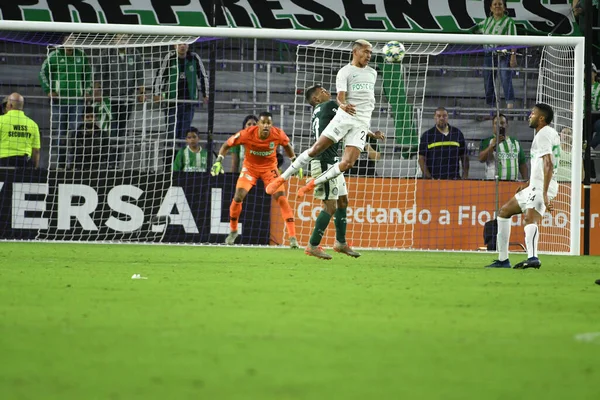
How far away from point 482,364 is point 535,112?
684 centimetres

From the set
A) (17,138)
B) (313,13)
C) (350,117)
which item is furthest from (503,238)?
(313,13)

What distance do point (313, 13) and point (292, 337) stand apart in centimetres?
1558

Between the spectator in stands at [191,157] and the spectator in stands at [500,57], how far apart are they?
18.2ft

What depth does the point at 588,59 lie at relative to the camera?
Result: 50.0 feet

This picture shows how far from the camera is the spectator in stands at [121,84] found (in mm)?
16266

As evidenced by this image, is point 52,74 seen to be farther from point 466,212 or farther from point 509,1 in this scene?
point 509,1

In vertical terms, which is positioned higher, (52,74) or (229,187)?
(52,74)

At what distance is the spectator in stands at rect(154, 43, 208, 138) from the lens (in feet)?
53.8

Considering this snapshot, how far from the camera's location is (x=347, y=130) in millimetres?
10680

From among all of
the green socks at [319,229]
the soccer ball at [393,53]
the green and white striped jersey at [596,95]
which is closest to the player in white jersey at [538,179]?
the green socks at [319,229]

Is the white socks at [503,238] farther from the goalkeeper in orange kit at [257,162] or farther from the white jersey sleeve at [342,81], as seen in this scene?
the goalkeeper in orange kit at [257,162]

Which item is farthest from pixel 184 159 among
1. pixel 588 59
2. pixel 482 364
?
pixel 482 364

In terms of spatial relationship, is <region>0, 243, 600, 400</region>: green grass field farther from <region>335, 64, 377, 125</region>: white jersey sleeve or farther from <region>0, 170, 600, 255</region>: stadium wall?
<region>0, 170, 600, 255</region>: stadium wall

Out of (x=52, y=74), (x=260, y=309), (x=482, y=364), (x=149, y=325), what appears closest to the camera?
(x=482, y=364)
